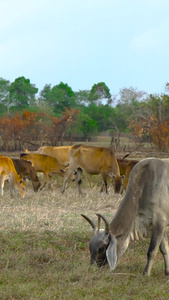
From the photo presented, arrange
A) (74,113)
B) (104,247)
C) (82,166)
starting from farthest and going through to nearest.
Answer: (74,113)
(82,166)
(104,247)

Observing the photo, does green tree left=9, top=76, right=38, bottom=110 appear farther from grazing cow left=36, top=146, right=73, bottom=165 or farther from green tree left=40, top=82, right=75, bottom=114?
grazing cow left=36, top=146, right=73, bottom=165

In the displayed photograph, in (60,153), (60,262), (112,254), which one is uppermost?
(60,153)

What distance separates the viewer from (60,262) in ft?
20.4

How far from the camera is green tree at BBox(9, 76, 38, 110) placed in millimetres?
63397

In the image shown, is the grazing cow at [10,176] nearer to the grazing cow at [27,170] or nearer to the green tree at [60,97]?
the grazing cow at [27,170]

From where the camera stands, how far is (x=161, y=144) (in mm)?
30875

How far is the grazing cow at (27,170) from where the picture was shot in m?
13.4

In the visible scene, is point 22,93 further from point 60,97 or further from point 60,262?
point 60,262

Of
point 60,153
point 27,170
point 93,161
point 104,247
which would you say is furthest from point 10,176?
point 104,247

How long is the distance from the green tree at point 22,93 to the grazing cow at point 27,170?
4989 cm

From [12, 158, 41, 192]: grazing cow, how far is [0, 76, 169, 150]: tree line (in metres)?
18.1

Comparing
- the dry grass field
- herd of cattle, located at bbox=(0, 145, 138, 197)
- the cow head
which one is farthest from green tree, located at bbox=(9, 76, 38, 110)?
the cow head

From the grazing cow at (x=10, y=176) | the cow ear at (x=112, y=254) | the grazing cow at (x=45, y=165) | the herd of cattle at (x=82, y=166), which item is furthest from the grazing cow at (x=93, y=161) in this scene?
the cow ear at (x=112, y=254)

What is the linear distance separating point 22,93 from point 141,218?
60193 mm
